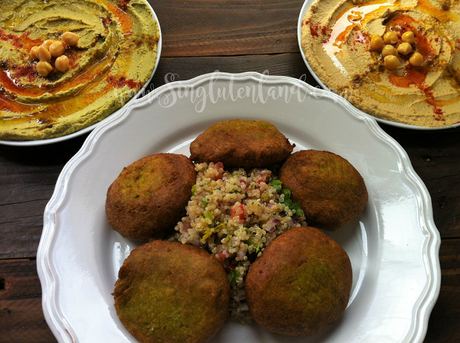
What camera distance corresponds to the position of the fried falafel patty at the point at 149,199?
76.0 inches

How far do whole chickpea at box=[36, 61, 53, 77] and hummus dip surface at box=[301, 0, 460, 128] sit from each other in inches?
90.3

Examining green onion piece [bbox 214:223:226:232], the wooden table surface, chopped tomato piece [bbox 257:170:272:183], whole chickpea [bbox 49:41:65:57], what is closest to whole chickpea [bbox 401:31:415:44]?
the wooden table surface

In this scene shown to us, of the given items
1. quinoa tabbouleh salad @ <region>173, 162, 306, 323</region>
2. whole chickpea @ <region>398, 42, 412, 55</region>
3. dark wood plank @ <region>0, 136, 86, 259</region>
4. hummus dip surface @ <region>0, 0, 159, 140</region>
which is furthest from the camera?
whole chickpea @ <region>398, 42, 412, 55</region>

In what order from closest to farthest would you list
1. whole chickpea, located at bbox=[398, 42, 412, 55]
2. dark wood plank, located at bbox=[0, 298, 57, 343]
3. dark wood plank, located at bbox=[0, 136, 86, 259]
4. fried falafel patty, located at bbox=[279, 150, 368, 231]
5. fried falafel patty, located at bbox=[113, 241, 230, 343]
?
fried falafel patty, located at bbox=[113, 241, 230, 343], fried falafel patty, located at bbox=[279, 150, 368, 231], dark wood plank, located at bbox=[0, 298, 57, 343], dark wood plank, located at bbox=[0, 136, 86, 259], whole chickpea, located at bbox=[398, 42, 412, 55]

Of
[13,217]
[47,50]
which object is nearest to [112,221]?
[13,217]

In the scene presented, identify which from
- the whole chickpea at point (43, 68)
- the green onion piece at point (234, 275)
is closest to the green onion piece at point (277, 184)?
the green onion piece at point (234, 275)

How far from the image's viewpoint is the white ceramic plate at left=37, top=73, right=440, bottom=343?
186 centimetres

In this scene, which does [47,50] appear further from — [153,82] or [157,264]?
[157,264]

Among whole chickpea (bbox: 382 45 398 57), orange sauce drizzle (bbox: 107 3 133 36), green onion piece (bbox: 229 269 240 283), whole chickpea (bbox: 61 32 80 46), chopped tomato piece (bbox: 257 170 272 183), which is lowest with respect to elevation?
green onion piece (bbox: 229 269 240 283)

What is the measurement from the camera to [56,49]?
110 inches

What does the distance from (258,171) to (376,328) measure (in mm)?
1212

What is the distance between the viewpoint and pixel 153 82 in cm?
281

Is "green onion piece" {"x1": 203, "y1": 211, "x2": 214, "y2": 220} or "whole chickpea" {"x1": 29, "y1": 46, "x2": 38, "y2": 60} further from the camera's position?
A: "whole chickpea" {"x1": 29, "y1": 46, "x2": 38, "y2": 60}

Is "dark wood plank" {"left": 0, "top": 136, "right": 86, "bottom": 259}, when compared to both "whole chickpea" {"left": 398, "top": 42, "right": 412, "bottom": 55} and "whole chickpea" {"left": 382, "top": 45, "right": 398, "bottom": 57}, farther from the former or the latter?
"whole chickpea" {"left": 398, "top": 42, "right": 412, "bottom": 55}
